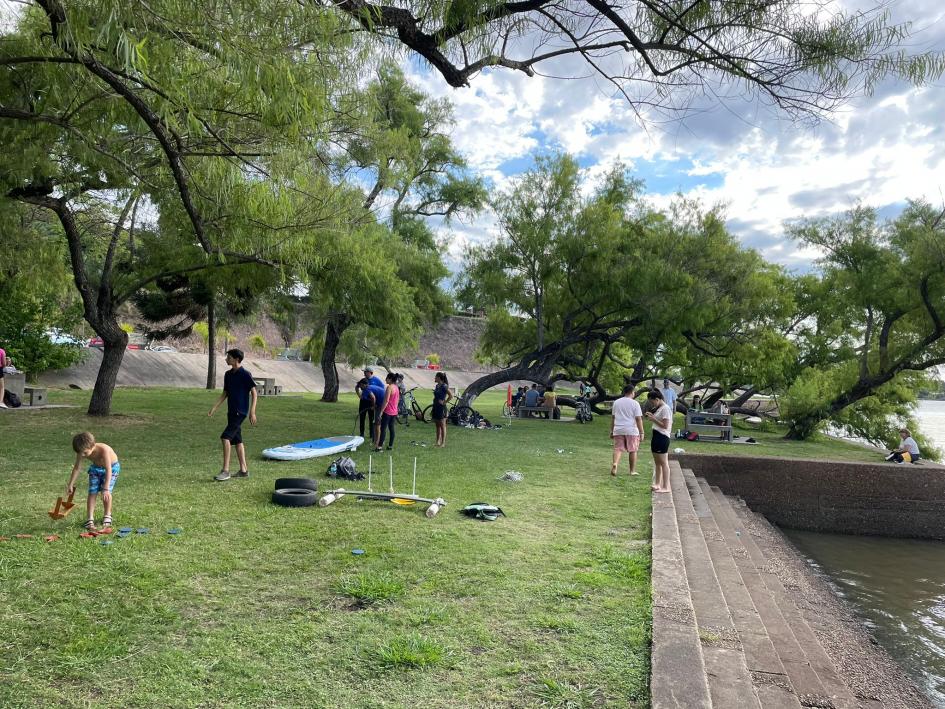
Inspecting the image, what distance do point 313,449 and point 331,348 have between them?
14207 millimetres

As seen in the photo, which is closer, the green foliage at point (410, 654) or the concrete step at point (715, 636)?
the concrete step at point (715, 636)

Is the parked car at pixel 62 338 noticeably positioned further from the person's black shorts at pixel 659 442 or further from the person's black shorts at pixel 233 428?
the person's black shorts at pixel 659 442

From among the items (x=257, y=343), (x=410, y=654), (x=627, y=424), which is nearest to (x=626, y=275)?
(x=627, y=424)

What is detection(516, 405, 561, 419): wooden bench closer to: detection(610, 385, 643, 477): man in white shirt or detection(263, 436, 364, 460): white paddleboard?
detection(263, 436, 364, 460): white paddleboard

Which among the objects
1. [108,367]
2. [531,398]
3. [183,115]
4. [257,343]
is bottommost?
[531,398]

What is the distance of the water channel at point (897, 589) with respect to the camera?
6993mm

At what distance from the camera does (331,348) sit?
2422 centimetres

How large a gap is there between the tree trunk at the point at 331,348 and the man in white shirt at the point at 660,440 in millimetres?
15032

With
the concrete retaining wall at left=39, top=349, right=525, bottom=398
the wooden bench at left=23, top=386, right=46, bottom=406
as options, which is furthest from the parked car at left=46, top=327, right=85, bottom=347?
→ the wooden bench at left=23, top=386, right=46, bottom=406

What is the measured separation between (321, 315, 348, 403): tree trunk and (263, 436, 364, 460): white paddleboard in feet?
37.8

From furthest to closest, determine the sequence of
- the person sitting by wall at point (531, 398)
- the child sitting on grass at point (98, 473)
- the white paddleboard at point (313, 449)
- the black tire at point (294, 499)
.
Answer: the person sitting by wall at point (531, 398) → the white paddleboard at point (313, 449) → the black tire at point (294, 499) → the child sitting on grass at point (98, 473)

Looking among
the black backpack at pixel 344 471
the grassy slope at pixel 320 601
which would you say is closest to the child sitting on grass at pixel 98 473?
the grassy slope at pixel 320 601

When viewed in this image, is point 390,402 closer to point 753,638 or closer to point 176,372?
point 753,638

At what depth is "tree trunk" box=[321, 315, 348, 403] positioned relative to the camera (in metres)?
22.8
